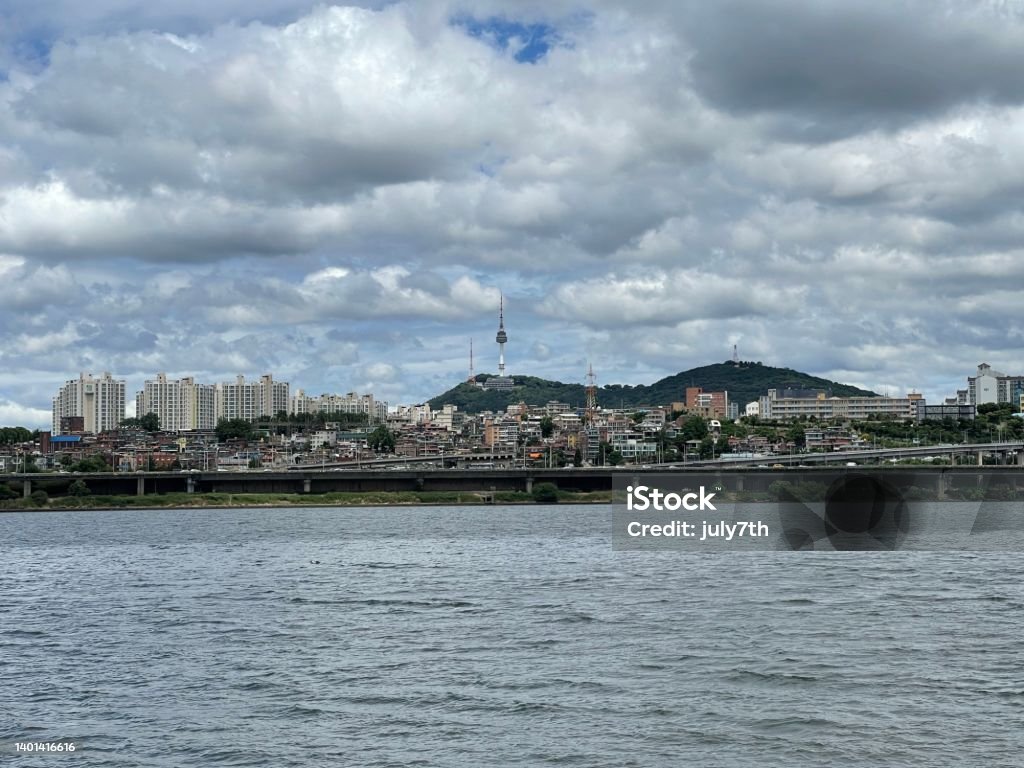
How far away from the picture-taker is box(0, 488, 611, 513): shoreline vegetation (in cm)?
12600

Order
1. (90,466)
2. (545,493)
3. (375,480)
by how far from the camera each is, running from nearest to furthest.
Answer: (545,493) < (375,480) < (90,466)

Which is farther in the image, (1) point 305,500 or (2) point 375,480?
(2) point 375,480

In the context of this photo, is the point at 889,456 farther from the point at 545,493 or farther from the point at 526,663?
the point at 526,663

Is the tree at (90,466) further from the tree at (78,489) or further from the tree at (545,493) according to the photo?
the tree at (545,493)

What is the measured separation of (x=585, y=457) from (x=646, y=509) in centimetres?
8082

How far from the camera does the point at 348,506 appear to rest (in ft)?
423

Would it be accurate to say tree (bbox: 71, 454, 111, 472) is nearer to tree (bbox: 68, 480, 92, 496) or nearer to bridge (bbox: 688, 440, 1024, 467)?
tree (bbox: 68, 480, 92, 496)

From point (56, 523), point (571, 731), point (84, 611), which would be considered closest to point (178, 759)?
point (571, 731)

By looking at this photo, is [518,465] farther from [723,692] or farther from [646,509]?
[723,692]

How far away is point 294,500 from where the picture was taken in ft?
429

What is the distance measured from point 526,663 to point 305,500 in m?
104

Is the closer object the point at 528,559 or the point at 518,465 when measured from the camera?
the point at 528,559

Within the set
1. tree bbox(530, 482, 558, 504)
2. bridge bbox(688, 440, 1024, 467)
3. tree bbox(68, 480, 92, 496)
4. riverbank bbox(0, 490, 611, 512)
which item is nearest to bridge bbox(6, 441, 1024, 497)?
riverbank bbox(0, 490, 611, 512)

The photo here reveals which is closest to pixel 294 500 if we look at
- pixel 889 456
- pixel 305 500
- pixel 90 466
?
pixel 305 500
